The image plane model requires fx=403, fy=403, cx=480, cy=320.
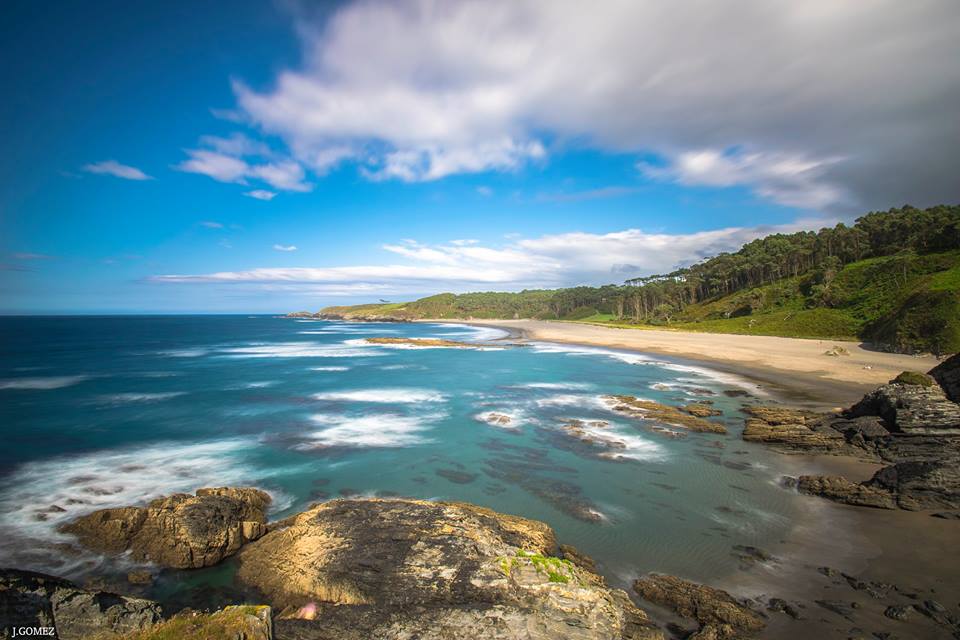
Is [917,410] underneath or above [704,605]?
above

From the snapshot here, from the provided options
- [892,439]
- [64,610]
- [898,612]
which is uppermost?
[64,610]

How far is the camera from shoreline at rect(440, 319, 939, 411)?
2434 centimetres

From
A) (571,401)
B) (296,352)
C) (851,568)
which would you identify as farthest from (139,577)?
(296,352)

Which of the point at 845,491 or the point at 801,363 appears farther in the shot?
the point at 801,363

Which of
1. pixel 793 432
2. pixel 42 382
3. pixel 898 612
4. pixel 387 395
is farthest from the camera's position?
pixel 42 382

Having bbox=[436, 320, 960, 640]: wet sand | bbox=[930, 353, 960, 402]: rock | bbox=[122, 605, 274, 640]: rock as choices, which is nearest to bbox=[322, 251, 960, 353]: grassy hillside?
bbox=[930, 353, 960, 402]: rock

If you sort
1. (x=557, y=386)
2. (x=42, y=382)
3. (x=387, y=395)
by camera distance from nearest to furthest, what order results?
(x=387, y=395), (x=557, y=386), (x=42, y=382)

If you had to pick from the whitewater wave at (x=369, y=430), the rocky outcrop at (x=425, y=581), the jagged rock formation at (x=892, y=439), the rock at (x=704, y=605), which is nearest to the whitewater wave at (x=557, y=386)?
the whitewater wave at (x=369, y=430)

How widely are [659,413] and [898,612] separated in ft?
46.3

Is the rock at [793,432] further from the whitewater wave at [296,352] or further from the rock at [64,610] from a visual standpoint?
the whitewater wave at [296,352]

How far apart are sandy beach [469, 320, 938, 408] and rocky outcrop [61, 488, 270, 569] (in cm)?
2644

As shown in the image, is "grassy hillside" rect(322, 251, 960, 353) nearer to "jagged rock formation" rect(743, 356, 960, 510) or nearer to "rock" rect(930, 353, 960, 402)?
"rock" rect(930, 353, 960, 402)

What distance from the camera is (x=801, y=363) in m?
33.3

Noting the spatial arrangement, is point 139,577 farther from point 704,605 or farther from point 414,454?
point 704,605
